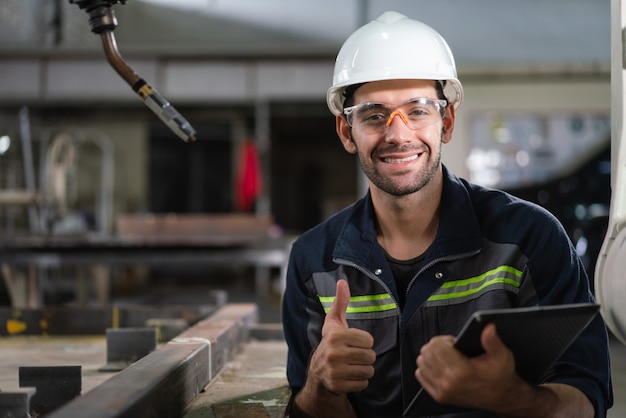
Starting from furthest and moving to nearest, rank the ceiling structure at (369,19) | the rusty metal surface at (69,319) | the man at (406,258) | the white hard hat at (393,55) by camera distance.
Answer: the ceiling structure at (369,19), the rusty metal surface at (69,319), the white hard hat at (393,55), the man at (406,258)

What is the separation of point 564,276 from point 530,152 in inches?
309

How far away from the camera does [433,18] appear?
9422 mm

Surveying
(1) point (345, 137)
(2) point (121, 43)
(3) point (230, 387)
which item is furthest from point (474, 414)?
(2) point (121, 43)

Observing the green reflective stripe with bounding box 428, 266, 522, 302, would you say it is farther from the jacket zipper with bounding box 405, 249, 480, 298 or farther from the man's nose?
the man's nose

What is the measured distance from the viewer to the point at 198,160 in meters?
15.3

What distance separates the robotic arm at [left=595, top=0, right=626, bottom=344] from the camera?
1.41m

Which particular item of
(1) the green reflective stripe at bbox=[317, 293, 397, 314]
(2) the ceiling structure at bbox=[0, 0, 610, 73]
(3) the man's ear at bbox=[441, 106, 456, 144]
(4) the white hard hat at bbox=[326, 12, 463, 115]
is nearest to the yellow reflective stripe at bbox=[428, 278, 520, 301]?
(1) the green reflective stripe at bbox=[317, 293, 397, 314]

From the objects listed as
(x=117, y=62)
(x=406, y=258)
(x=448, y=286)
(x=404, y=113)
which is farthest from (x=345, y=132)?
(x=117, y=62)

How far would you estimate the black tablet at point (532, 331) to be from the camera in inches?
47.2

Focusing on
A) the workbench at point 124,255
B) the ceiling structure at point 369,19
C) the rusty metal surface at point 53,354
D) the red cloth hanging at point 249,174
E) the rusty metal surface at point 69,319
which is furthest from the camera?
the red cloth hanging at point 249,174

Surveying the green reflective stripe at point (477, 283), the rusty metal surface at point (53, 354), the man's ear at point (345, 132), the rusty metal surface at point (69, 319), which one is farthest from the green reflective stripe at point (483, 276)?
the rusty metal surface at point (69, 319)

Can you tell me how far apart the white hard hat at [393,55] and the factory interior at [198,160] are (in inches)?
19.6

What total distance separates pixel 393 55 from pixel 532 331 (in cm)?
87

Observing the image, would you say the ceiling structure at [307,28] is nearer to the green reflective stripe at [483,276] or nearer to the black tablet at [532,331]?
the green reflective stripe at [483,276]
